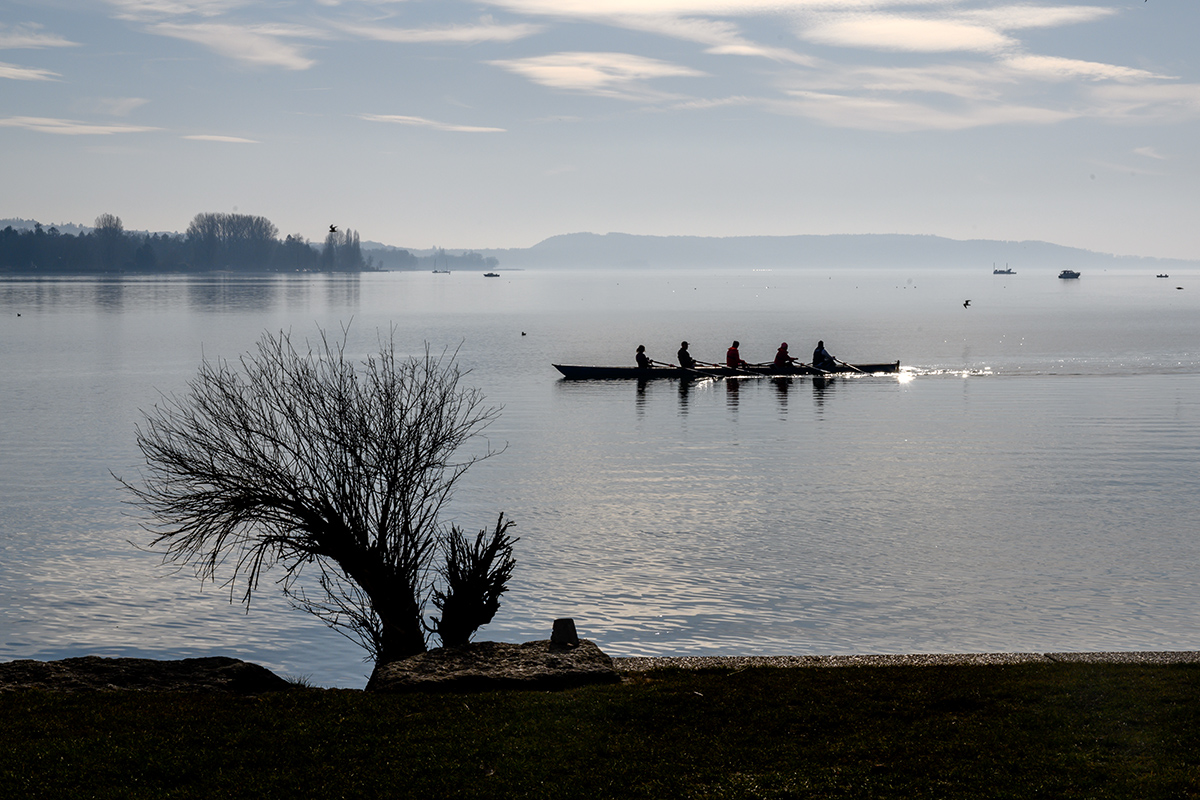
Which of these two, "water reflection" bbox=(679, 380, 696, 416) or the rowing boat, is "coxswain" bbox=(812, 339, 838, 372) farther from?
"water reflection" bbox=(679, 380, 696, 416)

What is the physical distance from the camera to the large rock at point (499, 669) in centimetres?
1375

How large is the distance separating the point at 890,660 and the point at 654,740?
5.00 meters

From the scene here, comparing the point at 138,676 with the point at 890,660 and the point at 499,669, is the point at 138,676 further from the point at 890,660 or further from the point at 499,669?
the point at 890,660

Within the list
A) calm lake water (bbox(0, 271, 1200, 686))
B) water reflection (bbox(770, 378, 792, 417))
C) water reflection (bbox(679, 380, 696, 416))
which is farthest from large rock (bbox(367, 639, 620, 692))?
water reflection (bbox(770, 378, 792, 417))

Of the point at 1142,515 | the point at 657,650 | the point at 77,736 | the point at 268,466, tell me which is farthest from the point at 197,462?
the point at 1142,515

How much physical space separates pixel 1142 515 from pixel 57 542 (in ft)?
93.8

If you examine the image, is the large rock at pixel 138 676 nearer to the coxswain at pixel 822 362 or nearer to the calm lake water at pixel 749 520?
the calm lake water at pixel 749 520

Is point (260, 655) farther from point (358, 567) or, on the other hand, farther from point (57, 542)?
point (57, 542)

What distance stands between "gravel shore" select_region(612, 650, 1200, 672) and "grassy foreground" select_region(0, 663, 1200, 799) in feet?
2.48

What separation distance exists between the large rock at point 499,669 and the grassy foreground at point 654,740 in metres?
0.57

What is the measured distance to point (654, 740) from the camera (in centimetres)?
1135

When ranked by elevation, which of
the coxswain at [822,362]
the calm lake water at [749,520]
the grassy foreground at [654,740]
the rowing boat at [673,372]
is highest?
the coxswain at [822,362]

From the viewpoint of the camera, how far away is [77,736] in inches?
452

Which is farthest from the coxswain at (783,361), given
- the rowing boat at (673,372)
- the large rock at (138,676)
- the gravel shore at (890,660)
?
the large rock at (138,676)
